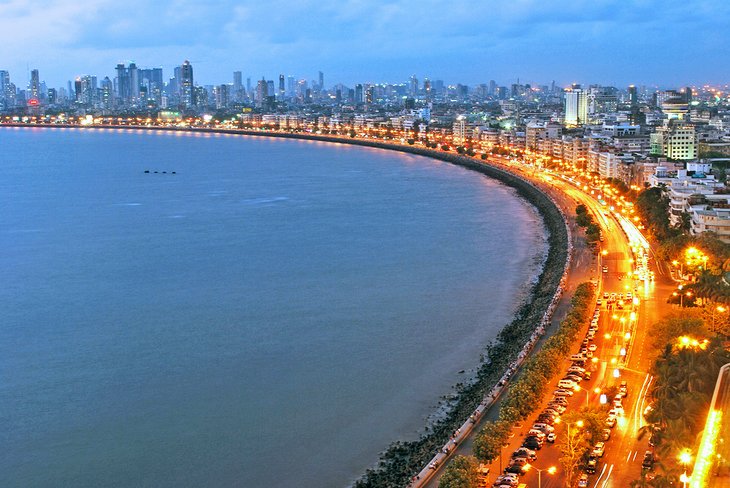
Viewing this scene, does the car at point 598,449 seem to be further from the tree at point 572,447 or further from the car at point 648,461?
the car at point 648,461

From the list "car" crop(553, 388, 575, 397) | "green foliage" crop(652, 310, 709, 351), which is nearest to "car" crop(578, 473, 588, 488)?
"car" crop(553, 388, 575, 397)

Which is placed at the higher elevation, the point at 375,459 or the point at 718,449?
the point at 718,449

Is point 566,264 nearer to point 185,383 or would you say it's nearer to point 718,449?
point 185,383

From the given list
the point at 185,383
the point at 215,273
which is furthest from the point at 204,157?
the point at 185,383

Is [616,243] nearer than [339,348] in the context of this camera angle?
No

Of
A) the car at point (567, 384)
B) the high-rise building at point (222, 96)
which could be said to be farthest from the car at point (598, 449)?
the high-rise building at point (222, 96)
